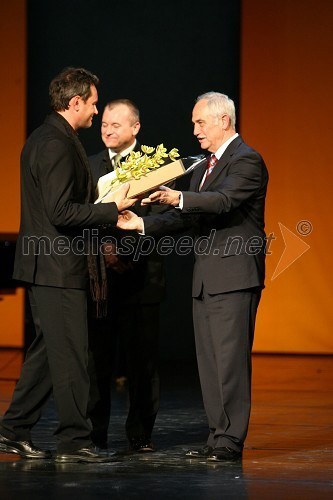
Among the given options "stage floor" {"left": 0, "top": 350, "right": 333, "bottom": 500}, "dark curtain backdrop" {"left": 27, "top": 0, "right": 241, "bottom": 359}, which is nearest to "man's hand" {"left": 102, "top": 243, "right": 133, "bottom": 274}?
"stage floor" {"left": 0, "top": 350, "right": 333, "bottom": 500}

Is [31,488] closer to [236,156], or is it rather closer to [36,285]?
[36,285]

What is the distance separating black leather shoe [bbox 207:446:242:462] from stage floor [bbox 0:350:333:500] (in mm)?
36

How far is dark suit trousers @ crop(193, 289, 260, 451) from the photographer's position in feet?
13.0

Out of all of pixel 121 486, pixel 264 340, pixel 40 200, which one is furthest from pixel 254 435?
pixel 264 340

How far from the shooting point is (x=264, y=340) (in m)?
7.71

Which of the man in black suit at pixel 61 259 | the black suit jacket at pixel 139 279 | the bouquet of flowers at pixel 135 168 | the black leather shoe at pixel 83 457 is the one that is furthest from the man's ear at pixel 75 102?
the black leather shoe at pixel 83 457

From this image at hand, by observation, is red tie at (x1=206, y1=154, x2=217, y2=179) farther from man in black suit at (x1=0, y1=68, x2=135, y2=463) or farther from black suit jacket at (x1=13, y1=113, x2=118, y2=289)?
black suit jacket at (x1=13, y1=113, x2=118, y2=289)

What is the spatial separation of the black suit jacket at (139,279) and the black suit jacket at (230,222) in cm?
19

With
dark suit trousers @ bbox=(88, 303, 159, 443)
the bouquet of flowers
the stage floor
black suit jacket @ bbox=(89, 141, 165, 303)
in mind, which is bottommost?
the stage floor

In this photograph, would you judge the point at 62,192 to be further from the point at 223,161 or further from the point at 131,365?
the point at 131,365

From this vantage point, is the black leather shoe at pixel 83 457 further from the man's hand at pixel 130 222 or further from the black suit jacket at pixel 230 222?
the man's hand at pixel 130 222

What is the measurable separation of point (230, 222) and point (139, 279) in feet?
1.63

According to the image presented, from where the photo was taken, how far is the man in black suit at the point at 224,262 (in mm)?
3971

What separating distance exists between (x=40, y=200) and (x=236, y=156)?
2.76ft
